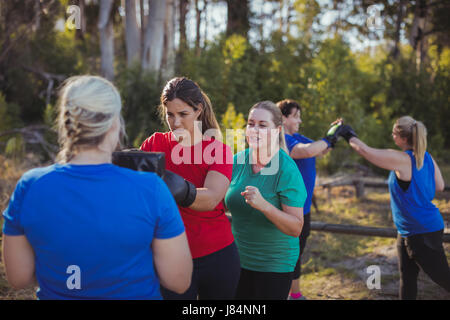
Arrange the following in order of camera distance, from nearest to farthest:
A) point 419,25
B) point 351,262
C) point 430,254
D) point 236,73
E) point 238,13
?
point 430,254 → point 351,262 → point 236,73 → point 419,25 → point 238,13

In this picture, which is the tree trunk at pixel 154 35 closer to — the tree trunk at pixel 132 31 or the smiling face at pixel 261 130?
the tree trunk at pixel 132 31

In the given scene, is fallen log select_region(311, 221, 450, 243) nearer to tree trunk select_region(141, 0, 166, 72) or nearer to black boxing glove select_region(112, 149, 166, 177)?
black boxing glove select_region(112, 149, 166, 177)

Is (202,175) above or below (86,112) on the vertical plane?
below

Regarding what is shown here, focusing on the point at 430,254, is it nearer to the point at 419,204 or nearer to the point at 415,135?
the point at 419,204

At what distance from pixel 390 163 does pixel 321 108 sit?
7.42 meters

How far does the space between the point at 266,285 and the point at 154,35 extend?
465 inches

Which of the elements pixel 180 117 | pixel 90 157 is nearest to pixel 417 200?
pixel 180 117

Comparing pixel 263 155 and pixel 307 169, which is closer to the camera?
pixel 263 155

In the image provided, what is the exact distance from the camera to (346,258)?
5410 millimetres

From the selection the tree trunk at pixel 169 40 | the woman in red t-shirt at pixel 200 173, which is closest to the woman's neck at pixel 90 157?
the woman in red t-shirt at pixel 200 173

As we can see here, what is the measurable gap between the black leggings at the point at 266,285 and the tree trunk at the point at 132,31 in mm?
12548

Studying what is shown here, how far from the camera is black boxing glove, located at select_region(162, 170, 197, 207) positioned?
1675 mm

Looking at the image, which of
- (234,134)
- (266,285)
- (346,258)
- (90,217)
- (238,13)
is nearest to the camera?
(90,217)

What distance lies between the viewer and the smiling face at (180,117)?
2011 millimetres
